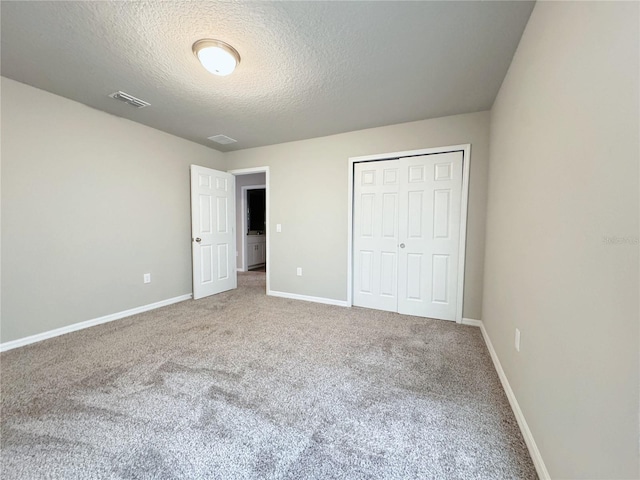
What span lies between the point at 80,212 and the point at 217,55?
2.25 meters

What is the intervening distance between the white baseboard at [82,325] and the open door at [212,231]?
43 cm

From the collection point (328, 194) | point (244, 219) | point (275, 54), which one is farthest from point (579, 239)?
point (244, 219)

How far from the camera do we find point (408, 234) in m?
3.11

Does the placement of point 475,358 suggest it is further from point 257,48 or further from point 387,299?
point 257,48

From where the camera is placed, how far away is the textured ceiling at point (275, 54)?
1.48 metres

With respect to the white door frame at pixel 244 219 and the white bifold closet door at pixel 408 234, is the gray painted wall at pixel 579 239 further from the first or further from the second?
the white door frame at pixel 244 219

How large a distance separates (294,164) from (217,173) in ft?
4.22

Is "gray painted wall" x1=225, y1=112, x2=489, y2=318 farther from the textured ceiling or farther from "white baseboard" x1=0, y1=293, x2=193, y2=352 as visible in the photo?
"white baseboard" x1=0, y1=293, x2=193, y2=352

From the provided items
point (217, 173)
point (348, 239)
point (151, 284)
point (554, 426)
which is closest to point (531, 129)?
point (554, 426)

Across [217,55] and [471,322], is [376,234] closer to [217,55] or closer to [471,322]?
[471,322]

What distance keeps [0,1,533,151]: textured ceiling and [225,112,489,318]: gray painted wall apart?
12.4 inches

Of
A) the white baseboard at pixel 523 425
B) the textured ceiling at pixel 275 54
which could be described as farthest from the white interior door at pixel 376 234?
the white baseboard at pixel 523 425

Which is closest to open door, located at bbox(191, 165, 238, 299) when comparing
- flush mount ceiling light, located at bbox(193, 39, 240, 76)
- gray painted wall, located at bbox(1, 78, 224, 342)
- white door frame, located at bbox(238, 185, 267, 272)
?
gray painted wall, located at bbox(1, 78, 224, 342)

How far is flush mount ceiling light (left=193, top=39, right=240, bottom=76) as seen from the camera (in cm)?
169
